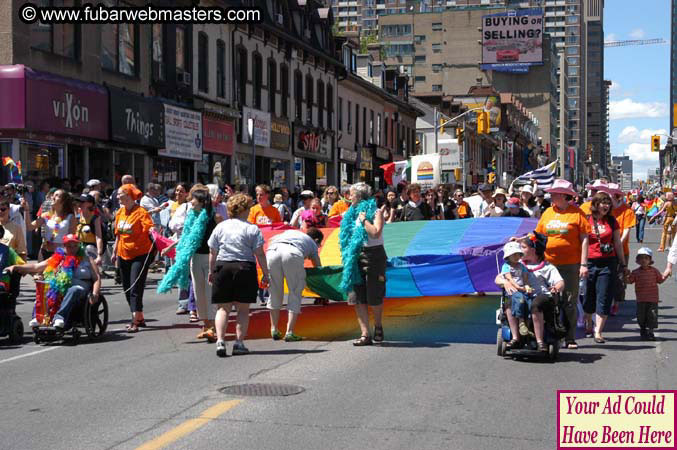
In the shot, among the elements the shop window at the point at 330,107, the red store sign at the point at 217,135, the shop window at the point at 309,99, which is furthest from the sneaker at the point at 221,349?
the shop window at the point at 330,107

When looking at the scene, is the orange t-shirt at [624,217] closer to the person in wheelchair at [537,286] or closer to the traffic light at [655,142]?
the person in wheelchair at [537,286]

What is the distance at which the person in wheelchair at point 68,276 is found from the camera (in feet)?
37.9

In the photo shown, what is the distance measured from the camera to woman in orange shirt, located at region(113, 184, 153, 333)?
42.2ft

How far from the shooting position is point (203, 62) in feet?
113

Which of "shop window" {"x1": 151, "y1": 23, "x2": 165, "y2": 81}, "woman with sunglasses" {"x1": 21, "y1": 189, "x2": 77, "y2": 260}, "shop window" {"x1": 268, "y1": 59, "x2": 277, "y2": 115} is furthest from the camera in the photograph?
"shop window" {"x1": 268, "y1": 59, "x2": 277, "y2": 115}

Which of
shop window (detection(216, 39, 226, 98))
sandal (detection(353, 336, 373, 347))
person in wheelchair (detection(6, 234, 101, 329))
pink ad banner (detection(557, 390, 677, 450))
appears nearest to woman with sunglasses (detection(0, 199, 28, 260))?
person in wheelchair (detection(6, 234, 101, 329))

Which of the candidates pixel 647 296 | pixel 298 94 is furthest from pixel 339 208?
pixel 298 94

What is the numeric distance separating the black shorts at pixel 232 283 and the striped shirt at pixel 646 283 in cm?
473

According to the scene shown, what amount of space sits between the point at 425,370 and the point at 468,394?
4.02 ft

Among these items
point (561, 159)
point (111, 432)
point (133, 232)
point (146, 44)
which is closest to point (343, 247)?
point (133, 232)

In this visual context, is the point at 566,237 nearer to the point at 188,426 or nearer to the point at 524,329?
the point at 524,329

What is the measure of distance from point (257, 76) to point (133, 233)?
27.7m

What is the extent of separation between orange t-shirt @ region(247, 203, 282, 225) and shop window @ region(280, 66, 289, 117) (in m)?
27.9

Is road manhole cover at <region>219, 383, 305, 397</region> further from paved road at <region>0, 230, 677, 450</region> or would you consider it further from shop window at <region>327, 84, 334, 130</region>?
shop window at <region>327, 84, 334, 130</region>
